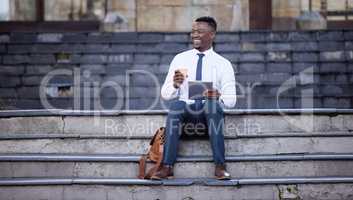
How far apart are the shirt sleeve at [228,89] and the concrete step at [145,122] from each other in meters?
0.32

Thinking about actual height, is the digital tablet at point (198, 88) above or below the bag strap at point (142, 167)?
above

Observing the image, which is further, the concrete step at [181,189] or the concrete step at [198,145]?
the concrete step at [198,145]

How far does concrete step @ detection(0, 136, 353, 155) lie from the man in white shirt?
0.39 metres

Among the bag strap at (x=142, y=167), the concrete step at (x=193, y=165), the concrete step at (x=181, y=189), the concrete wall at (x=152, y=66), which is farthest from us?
the concrete wall at (x=152, y=66)

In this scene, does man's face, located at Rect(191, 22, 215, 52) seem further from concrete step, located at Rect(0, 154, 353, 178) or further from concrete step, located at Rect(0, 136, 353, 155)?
concrete step, located at Rect(0, 154, 353, 178)

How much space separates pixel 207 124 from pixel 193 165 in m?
0.44

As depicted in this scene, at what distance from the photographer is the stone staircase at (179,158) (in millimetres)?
6594

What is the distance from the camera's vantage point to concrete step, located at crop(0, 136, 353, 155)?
7.04 m

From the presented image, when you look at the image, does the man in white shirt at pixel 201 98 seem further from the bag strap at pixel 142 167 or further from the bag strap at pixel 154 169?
the bag strap at pixel 142 167

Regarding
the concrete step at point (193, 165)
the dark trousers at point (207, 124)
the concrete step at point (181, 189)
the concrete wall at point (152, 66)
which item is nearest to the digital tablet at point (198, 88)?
the dark trousers at point (207, 124)

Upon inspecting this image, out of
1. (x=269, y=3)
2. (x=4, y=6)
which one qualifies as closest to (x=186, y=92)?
(x=269, y=3)

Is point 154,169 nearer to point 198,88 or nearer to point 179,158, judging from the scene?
point 179,158

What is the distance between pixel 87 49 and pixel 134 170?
384cm

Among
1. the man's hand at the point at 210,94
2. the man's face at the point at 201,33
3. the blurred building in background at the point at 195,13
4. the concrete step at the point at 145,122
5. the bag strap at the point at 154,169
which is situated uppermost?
the blurred building in background at the point at 195,13
